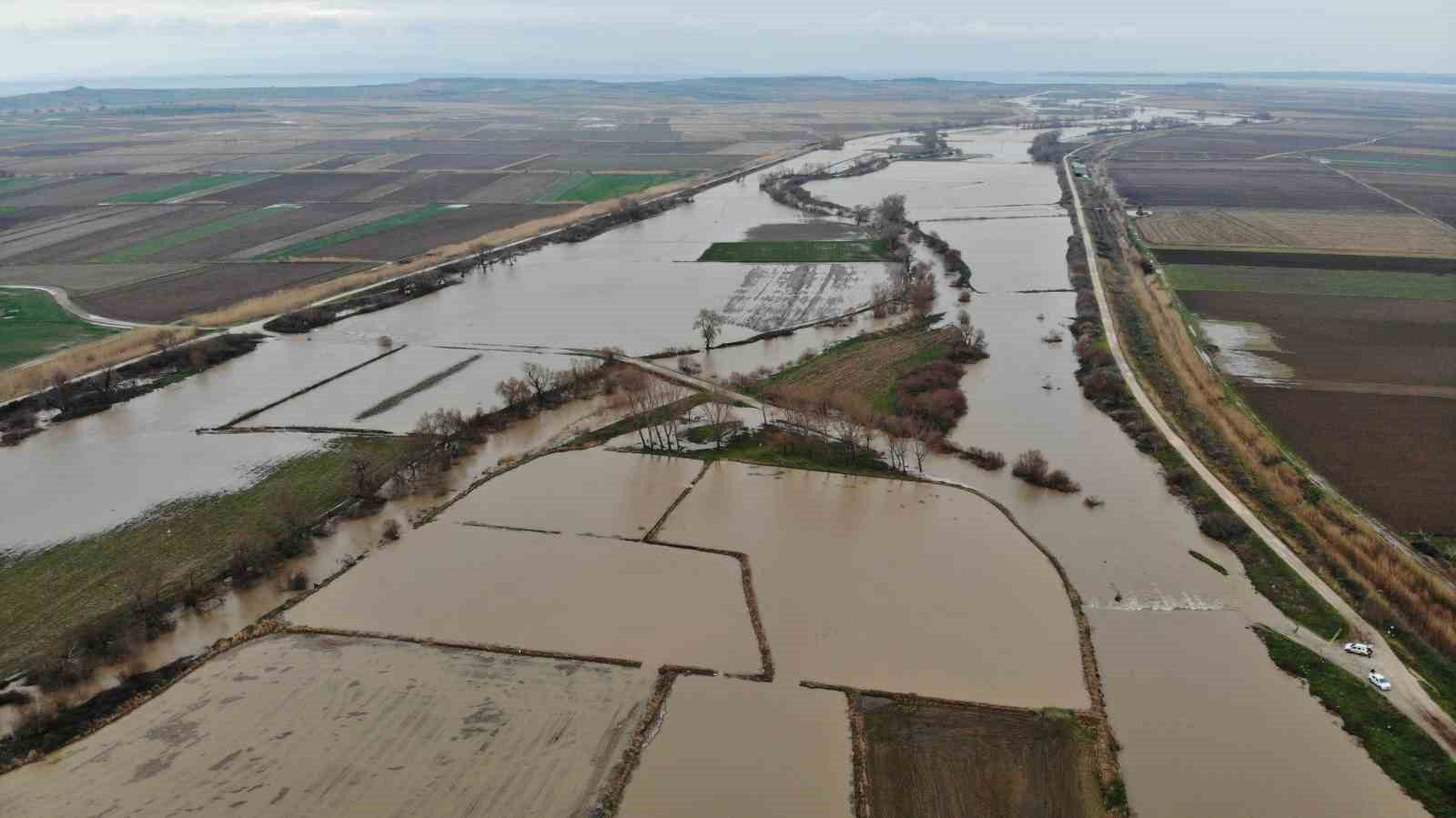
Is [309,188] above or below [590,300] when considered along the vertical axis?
above

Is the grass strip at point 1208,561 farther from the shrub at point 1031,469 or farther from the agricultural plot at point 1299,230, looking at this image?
the agricultural plot at point 1299,230

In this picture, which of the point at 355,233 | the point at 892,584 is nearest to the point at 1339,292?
the point at 892,584

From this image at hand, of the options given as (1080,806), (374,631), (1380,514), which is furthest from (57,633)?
(1380,514)

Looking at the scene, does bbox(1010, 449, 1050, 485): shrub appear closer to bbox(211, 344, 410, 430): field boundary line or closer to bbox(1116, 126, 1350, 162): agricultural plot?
bbox(211, 344, 410, 430): field boundary line

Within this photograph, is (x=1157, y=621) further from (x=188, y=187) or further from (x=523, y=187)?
(x=188, y=187)

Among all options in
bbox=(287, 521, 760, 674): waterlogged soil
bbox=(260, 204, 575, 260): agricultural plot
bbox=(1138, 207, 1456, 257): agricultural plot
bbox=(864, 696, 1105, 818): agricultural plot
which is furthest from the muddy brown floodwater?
bbox=(260, 204, 575, 260): agricultural plot

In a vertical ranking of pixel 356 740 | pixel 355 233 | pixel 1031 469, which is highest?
pixel 355 233
